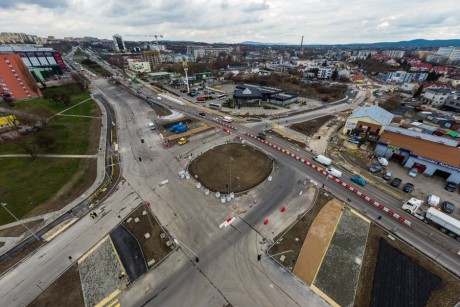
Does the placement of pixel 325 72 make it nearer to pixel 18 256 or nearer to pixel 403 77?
pixel 403 77

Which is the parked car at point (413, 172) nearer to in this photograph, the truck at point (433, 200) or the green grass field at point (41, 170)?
the truck at point (433, 200)

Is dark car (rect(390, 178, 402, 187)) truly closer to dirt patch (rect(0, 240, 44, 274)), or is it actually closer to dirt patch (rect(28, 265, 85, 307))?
dirt patch (rect(28, 265, 85, 307))

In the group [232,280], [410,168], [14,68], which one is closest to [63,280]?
[232,280]

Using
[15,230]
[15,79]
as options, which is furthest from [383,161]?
[15,79]

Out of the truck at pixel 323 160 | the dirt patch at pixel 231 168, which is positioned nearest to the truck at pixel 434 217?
the truck at pixel 323 160

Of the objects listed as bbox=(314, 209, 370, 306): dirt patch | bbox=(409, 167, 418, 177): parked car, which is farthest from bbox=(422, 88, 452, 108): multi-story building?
bbox=(314, 209, 370, 306): dirt patch

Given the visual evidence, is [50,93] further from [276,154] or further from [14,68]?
[276,154]
